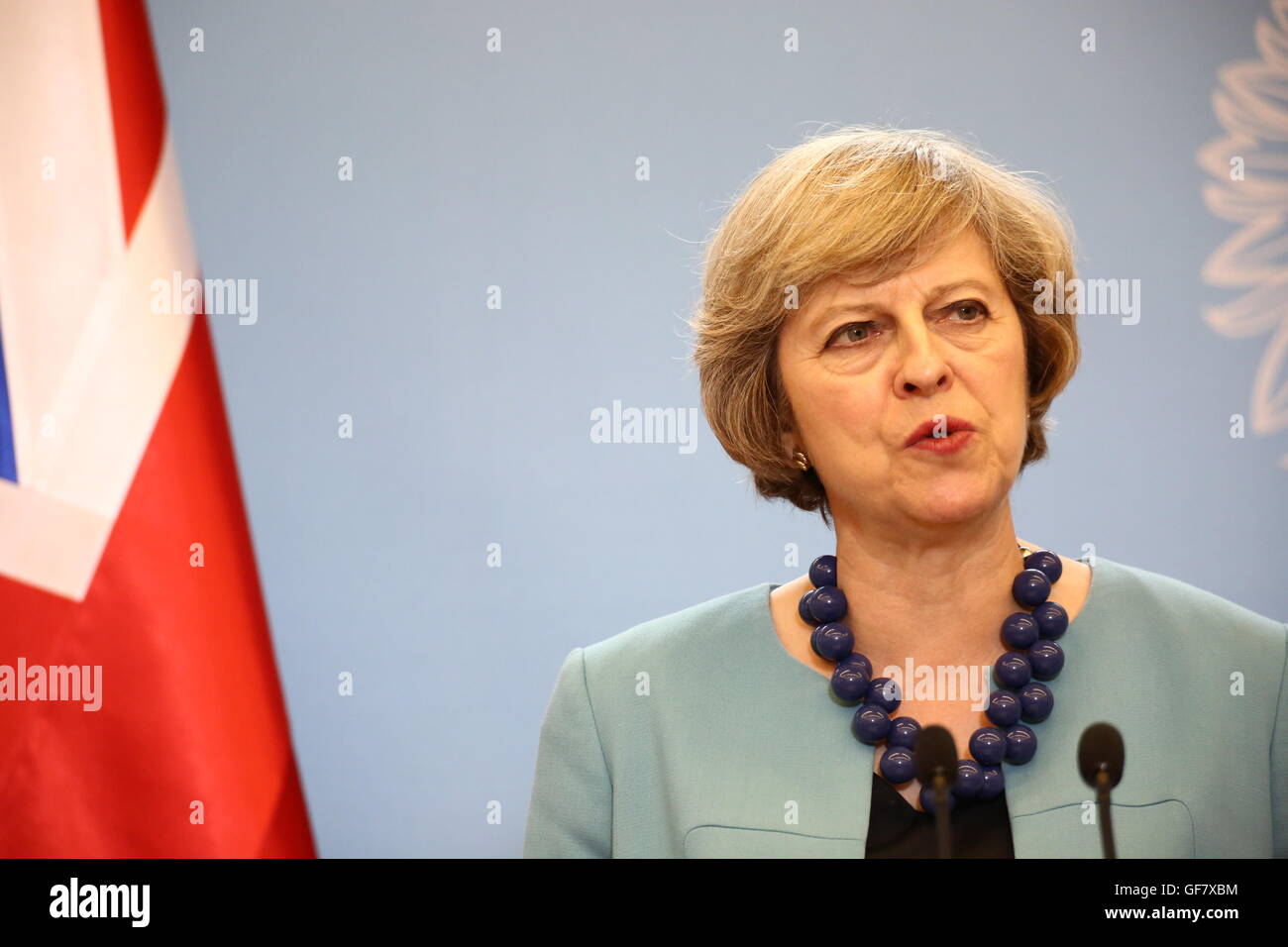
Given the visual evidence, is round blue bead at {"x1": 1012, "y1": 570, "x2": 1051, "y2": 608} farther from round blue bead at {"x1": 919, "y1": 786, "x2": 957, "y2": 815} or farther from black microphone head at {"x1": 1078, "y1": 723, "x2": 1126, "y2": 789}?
black microphone head at {"x1": 1078, "y1": 723, "x2": 1126, "y2": 789}

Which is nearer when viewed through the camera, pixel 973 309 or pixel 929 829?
pixel 929 829

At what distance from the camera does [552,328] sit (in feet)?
8.21

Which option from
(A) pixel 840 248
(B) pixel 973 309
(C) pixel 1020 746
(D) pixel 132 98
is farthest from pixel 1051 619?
(D) pixel 132 98

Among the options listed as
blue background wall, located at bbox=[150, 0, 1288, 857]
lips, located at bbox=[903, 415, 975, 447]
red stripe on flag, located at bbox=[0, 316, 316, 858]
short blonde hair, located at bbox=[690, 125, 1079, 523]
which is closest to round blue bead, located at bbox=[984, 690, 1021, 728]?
lips, located at bbox=[903, 415, 975, 447]

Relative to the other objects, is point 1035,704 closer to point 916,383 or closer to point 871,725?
point 871,725

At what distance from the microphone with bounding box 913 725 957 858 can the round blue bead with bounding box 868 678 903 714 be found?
0.55 m

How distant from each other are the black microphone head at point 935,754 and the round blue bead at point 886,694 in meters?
0.56

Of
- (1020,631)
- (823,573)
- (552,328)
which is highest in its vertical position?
(552,328)

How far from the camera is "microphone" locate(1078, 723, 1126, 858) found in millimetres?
969

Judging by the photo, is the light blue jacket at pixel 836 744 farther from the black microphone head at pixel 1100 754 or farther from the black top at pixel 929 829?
the black microphone head at pixel 1100 754

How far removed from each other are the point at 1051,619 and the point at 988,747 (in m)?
0.19

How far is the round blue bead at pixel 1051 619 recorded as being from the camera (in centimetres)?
159
